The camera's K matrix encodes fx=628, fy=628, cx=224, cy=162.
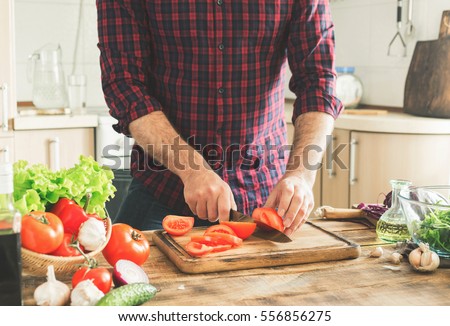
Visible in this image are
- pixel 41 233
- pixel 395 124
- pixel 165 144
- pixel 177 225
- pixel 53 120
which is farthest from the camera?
pixel 53 120

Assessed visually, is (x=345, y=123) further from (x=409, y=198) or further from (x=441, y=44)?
(x=409, y=198)

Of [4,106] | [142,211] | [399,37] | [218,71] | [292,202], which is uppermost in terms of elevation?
[399,37]

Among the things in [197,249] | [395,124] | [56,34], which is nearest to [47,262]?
[197,249]

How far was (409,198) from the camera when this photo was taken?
4.47 feet

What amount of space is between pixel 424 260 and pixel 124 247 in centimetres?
56

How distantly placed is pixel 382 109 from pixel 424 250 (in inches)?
83.2

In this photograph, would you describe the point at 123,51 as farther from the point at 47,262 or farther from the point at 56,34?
the point at 56,34

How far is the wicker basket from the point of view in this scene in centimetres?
104

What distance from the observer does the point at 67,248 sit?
3.54 feet

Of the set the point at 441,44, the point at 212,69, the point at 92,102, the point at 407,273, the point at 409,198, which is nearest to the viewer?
the point at 407,273

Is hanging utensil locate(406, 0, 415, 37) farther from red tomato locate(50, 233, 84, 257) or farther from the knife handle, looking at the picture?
red tomato locate(50, 233, 84, 257)

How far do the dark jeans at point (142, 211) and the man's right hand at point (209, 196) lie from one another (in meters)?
0.31

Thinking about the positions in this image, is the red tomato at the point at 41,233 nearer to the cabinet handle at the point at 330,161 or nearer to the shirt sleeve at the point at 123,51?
the shirt sleeve at the point at 123,51
